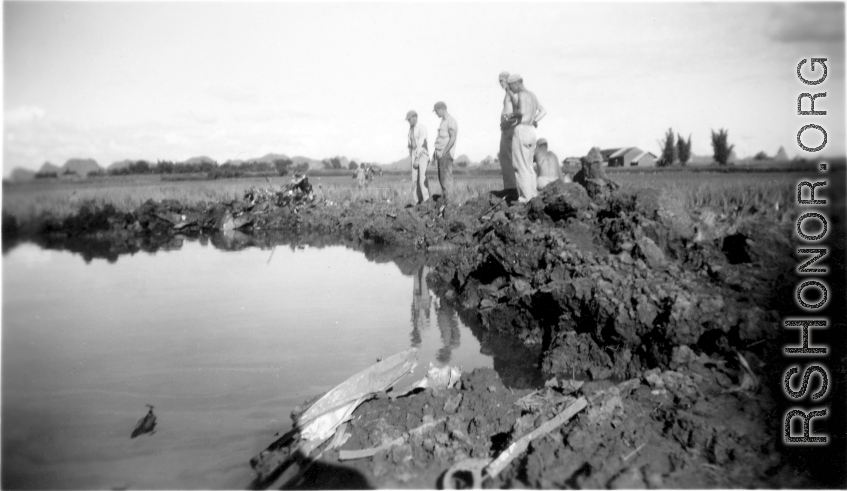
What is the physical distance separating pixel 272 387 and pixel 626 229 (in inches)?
194

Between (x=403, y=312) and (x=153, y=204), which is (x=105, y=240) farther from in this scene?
(x=403, y=312)

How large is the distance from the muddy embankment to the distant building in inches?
1807

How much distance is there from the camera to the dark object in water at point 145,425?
4.51 meters

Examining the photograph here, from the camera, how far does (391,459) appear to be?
12.4 ft

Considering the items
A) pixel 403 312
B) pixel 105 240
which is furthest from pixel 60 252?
pixel 403 312

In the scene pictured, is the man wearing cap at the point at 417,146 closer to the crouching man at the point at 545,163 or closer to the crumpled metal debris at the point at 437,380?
the crouching man at the point at 545,163

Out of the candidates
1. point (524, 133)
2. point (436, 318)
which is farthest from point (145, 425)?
point (524, 133)

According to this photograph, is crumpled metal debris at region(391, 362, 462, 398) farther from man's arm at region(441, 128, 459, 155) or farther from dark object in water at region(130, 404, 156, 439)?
man's arm at region(441, 128, 459, 155)

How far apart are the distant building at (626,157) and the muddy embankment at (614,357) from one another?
45899mm

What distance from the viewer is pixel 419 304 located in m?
8.61

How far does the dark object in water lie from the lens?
4.51 metres

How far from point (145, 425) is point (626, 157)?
2270 inches

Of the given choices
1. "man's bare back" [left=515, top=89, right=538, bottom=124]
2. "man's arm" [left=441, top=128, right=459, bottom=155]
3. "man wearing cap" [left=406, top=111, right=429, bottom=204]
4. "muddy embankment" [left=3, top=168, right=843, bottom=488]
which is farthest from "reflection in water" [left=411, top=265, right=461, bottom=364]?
"man wearing cap" [left=406, top=111, right=429, bottom=204]

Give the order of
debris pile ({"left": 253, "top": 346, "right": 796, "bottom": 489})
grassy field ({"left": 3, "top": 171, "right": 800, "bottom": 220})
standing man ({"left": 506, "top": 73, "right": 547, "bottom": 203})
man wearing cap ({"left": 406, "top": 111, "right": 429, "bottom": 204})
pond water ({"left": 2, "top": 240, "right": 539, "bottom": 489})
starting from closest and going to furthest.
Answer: debris pile ({"left": 253, "top": 346, "right": 796, "bottom": 489}) < pond water ({"left": 2, "top": 240, "right": 539, "bottom": 489}) < grassy field ({"left": 3, "top": 171, "right": 800, "bottom": 220}) < standing man ({"left": 506, "top": 73, "right": 547, "bottom": 203}) < man wearing cap ({"left": 406, "top": 111, "right": 429, "bottom": 204})
